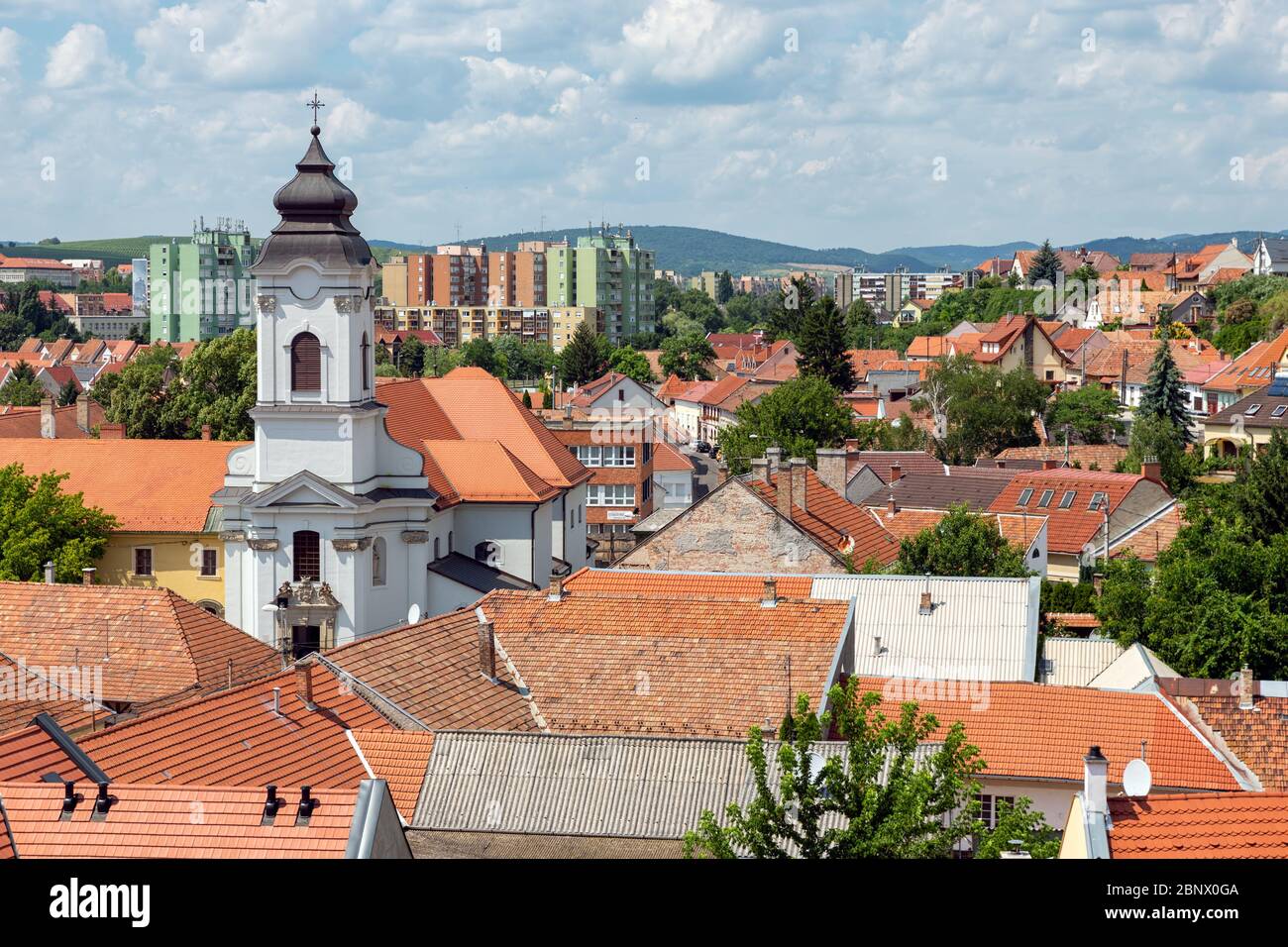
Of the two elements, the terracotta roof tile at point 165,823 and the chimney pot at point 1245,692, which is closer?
the terracotta roof tile at point 165,823

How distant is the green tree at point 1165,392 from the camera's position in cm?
8344

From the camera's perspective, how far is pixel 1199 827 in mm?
14938

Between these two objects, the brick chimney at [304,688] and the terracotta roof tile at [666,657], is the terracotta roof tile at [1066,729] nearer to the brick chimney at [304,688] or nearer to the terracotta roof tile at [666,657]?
the terracotta roof tile at [666,657]

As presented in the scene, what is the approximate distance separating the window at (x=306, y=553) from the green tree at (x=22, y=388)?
245 ft

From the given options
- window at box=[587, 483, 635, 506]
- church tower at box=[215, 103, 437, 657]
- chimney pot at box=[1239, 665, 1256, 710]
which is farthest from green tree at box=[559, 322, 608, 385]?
chimney pot at box=[1239, 665, 1256, 710]

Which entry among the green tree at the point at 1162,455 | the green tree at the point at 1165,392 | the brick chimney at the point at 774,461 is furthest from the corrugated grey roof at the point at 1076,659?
the green tree at the point at 1165,392

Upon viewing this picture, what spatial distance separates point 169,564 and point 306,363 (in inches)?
356

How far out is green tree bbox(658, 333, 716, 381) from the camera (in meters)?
152

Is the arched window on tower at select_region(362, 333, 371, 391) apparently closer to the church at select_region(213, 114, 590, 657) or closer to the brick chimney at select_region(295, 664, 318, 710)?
the church at select_region(213, 114, 590, 657)

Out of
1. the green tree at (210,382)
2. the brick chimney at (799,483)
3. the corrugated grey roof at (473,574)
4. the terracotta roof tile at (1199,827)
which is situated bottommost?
the corrugated grey roof at (473,574)

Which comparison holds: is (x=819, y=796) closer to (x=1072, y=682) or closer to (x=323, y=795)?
(x=323, y=795)

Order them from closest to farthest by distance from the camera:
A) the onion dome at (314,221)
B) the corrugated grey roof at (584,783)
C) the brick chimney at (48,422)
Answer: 1. the corrugated grey roof at (584,783)
2. the onion dome at (314,221)
3. the brick chimney at (48,422)

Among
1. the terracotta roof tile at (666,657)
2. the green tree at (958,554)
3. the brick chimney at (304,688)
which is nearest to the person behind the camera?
the brick chimney at (304,688)
